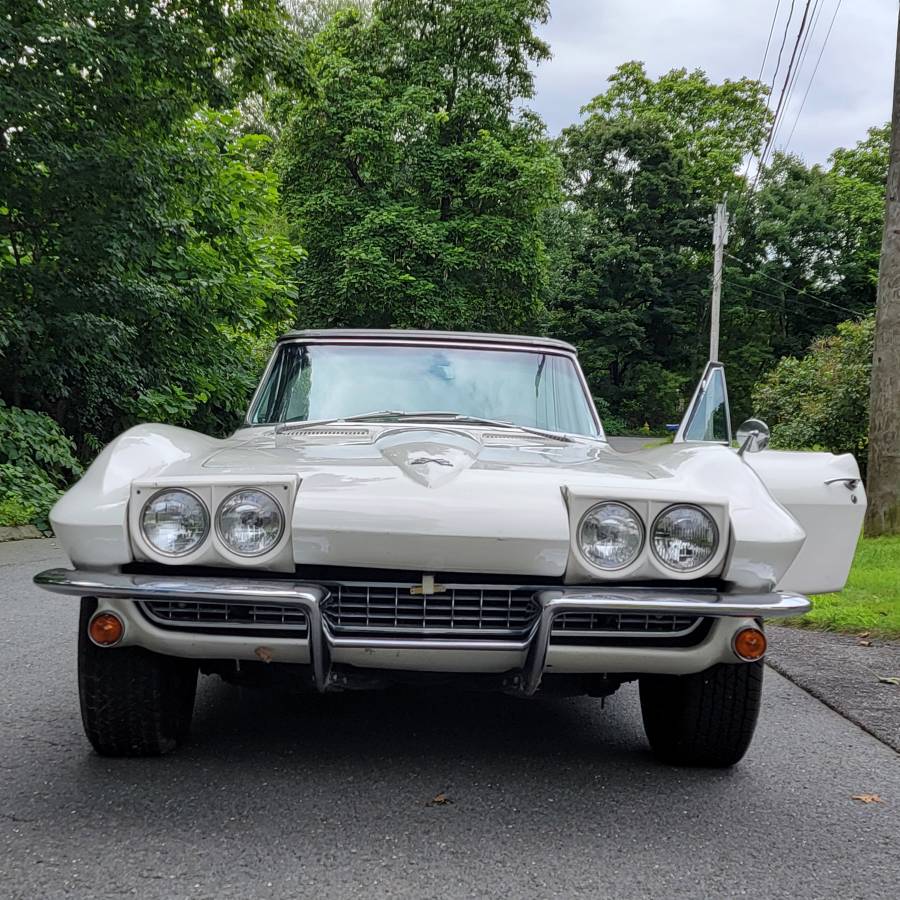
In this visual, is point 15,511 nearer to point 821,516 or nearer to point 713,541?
point 821,516

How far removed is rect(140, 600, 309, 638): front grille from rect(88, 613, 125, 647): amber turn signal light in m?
0.08

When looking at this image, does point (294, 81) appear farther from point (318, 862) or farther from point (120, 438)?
point (318, 862)

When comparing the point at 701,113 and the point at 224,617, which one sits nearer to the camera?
the point at 224,617

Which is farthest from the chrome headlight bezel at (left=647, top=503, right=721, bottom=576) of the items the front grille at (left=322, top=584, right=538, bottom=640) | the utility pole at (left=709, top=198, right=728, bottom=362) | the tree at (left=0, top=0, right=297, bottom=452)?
the utility pole at (left=709, top=198, right=728, bottom=362)

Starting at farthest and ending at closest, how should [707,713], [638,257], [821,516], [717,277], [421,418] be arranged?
→ [638,257] < [717,277] < [421,418] < [821,516] < [707,713]

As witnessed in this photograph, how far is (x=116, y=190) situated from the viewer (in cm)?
951

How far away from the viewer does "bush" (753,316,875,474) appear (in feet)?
48.8

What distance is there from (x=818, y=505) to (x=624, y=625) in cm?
104

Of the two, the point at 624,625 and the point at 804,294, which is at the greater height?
the point at 804,294

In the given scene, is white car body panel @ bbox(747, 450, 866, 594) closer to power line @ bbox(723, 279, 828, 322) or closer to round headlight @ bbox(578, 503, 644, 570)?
round headlight @ bbox(578, 503, 644, 570)

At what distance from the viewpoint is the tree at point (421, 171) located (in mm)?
25500

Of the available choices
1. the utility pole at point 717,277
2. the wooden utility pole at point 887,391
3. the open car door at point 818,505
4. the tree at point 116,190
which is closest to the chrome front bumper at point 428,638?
the open car door at point 818,505

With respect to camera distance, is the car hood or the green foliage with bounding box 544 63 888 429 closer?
the car hood

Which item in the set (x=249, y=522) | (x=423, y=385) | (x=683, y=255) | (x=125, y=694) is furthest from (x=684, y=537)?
(x=683, y=255)
